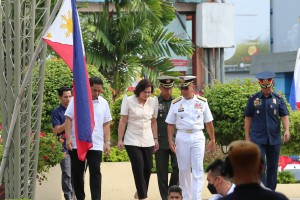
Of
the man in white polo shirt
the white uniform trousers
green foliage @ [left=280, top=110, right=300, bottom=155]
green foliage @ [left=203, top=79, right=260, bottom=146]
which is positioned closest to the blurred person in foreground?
Result: the man in white polo shirt

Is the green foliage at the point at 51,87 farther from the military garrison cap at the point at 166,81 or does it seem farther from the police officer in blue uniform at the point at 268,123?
the police officer in blue uniform at the point at 268,123

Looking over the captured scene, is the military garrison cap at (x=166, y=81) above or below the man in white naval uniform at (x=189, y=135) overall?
above

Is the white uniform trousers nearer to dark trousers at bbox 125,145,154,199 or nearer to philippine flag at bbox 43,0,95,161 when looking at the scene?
dark trousers at bbox 125,145,154,199

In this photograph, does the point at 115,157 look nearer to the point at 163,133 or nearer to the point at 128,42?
the point at 163,133

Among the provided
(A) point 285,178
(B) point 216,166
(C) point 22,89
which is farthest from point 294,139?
(B) point 216,166

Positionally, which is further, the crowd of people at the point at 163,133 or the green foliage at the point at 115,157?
the green foliage at the point at 115,157

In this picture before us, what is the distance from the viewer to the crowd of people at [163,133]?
1326 centimetres

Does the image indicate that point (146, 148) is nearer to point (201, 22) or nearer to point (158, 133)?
point (158, 133)

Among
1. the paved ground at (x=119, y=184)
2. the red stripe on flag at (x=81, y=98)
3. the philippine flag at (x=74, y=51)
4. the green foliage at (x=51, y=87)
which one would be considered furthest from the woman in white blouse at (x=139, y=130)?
the green foliage at (x=51, y=87)

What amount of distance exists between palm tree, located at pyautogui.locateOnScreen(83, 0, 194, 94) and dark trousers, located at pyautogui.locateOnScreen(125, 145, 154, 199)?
819cm

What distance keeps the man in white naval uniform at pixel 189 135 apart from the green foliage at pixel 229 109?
3.80 meters

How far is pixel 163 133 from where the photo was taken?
47.3 feet

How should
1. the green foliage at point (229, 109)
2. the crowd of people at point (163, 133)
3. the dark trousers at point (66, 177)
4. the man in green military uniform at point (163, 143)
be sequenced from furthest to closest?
the green foliage at point (229, 109), the dark trousers at point (66, 177), the man in green military uniform at point (163, 143), the crowd of people at point (163, 133)

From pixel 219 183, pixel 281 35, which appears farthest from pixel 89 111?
pixel 281 35
